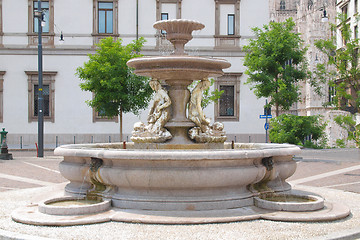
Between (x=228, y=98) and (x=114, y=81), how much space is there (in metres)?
10.9

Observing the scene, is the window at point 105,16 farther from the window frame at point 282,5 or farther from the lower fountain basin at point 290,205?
the window frame at point 282,5

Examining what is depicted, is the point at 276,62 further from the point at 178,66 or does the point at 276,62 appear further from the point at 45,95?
the point at 45,95

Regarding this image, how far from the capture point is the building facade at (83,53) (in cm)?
3266

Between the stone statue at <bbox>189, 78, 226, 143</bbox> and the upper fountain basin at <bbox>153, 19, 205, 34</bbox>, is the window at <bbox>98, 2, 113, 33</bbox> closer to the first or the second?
the upper fountain basin at <bbox>153, 19, 205, 34</bbox>

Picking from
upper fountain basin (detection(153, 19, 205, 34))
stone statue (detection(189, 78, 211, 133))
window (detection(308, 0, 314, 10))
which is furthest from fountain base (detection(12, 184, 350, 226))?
window (detection(308, 0, 314, 10))

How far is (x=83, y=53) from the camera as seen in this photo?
33031 millimetres

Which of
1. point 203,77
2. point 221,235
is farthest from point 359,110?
point 221,235

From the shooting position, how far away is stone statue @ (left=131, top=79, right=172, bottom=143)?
1042 cm

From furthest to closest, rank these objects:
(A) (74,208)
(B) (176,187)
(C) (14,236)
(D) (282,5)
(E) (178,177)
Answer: (D) (282,5) < (B) (176,187) < (E) (178,177) < (A) (74,208) < (C) (14,236)

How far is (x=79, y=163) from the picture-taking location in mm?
8531

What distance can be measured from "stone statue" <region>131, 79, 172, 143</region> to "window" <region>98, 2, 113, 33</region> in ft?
77.5

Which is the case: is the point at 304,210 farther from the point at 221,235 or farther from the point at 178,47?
the point at 178,47

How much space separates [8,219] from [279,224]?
Result: 3.91 meters

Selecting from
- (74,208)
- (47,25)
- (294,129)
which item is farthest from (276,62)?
(74,208)
